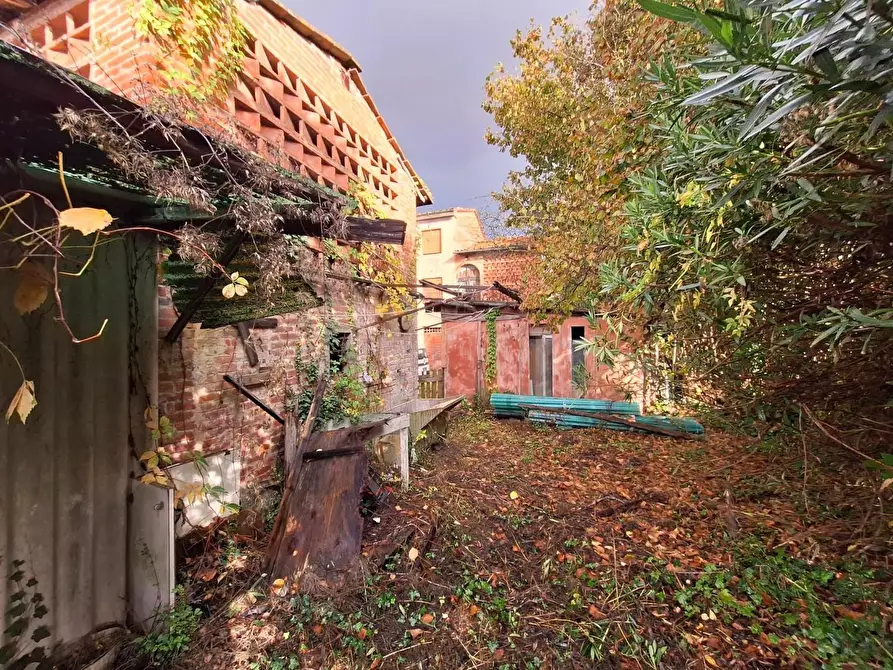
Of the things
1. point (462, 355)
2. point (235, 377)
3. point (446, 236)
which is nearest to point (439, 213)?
point (446, 236)

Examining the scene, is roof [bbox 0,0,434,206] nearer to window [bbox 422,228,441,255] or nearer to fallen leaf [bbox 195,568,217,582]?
fallen leaf [bbox 195,568,217,582]

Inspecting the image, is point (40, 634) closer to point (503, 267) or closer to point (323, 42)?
point (323, 42)

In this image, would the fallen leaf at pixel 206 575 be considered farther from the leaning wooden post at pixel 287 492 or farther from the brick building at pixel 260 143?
the brick building at pixel 260 143

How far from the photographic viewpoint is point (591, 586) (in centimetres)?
320

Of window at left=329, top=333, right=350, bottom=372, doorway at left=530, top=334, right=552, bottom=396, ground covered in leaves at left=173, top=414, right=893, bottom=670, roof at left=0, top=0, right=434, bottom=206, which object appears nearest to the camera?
ground covered in leaves at left=173, top=414, right=893, bottom=670

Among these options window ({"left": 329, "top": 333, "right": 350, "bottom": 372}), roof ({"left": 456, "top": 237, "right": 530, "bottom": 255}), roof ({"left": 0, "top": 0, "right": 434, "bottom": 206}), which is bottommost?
window ({"left": 329, "top": 333, "right": 350, "bottom": 372})

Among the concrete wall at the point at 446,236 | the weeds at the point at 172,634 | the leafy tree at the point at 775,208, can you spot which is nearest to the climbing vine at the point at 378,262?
the leafy tree at the point at 775,208

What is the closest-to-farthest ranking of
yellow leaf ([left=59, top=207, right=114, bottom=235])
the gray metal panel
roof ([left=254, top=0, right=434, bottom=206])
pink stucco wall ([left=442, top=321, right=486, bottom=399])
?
yellow leaf ([left=59, top=207, right=114, bottom=235])
the gray metal panel
roof ([left=254, top=0, right=434, bottom=206])
pink stucco wall ([left=442, top=321, right=486, bottom=399])

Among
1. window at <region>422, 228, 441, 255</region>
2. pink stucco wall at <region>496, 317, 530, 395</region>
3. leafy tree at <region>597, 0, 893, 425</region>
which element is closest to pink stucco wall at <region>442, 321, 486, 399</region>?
pink stucco wall at <region>496, 317, 530, 395</region>

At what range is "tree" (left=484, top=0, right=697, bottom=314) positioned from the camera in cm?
312

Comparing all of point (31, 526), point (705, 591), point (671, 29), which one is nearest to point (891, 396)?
point (705, 591)

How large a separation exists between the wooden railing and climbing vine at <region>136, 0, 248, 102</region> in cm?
805

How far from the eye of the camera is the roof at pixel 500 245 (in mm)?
11688

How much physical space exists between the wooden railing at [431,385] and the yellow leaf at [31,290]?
906 cm
